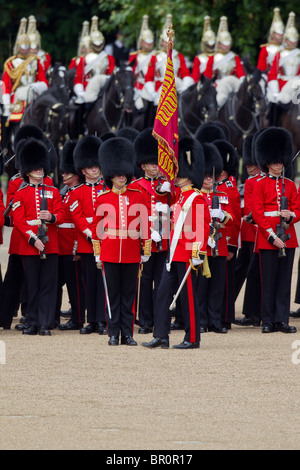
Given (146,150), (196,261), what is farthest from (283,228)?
(146,150)

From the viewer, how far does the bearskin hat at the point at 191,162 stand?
7.85 m

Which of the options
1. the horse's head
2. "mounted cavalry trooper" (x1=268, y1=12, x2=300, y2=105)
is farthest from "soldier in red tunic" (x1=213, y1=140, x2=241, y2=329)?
the horse's head

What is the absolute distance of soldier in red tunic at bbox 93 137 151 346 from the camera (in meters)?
7.84

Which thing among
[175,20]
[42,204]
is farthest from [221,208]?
[175,20]

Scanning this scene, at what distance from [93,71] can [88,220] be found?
9183 mm

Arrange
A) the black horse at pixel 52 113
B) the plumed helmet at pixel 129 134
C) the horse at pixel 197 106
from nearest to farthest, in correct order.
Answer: the plumed helmet at pixel 129 134 < the black horse at pixel 52 113 < the horse at pixel 197 106

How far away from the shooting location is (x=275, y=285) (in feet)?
27.9

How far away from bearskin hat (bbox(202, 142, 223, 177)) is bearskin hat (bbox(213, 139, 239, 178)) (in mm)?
326

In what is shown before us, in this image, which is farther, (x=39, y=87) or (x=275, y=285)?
(x=39, y=87)

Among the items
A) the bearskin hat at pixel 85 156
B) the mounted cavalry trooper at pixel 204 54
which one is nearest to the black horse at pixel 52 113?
Result: the mounted cavalry trooper at pixel 204 54

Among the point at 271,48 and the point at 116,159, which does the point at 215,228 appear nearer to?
the point at 116,159

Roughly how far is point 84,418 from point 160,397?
1.89ft

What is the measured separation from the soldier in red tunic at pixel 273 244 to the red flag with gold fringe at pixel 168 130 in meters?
0.80

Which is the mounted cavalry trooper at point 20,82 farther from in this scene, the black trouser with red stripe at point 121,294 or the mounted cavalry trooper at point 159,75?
the black trouser with red stripe at point 121,294
